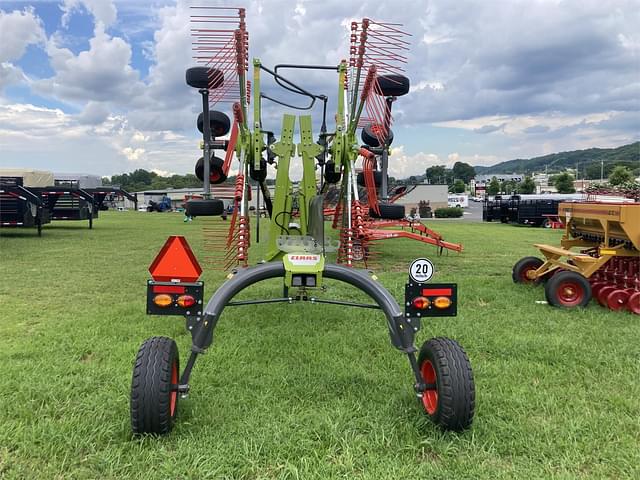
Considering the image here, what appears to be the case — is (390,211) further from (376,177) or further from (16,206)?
(16,206)

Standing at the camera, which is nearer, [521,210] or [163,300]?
[163,300]

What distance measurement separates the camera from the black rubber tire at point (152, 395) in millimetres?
2656

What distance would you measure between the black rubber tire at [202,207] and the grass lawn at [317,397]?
1211 millimetres

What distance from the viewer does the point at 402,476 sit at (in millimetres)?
2453

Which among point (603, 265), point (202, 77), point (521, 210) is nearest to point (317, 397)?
point (202, 77)

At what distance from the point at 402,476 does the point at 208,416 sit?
1.25m

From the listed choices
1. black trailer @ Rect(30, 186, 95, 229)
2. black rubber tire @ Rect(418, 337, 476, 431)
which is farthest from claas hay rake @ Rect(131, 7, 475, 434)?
black trailer @ Rect(30, 186, 95, 229)

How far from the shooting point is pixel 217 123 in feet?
14.7

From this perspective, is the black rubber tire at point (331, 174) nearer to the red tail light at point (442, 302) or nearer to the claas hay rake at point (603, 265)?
the red tail light at point (442, 302)

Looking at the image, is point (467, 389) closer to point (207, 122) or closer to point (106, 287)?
point (207, 122)

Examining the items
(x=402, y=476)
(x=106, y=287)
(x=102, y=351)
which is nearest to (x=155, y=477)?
(x=402, y=476)

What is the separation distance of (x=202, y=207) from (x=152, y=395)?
1.98 meters

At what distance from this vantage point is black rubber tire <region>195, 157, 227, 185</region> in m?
4.59

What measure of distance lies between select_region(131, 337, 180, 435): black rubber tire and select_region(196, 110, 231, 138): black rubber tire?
2375mm
